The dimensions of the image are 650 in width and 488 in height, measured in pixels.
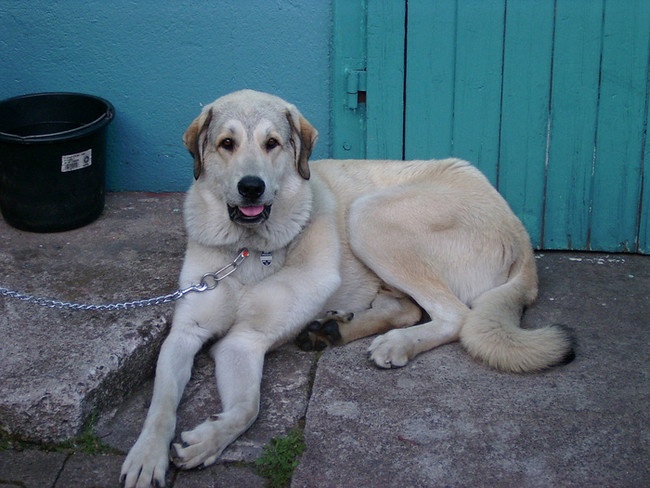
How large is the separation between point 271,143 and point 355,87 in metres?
1.35

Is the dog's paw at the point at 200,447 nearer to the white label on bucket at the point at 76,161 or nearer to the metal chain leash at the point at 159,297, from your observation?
the metal chain leash at the point at 159,297

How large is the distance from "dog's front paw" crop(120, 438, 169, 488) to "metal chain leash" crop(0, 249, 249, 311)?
83 centimetres

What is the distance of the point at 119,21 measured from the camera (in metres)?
4.82

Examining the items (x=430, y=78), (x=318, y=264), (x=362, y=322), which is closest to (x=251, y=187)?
(x=318, y=264)

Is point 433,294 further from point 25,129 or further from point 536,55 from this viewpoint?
point 25,129

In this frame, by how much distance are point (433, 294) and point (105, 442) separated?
157cm

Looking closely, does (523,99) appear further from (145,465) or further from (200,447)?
(145,465)

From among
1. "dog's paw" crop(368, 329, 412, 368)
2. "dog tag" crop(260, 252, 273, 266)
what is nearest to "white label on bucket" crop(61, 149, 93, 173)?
"dog tag" crop(260, 252, 273, 266)

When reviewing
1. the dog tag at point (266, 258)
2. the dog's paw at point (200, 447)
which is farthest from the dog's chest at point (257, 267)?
the dog's paw at point (200, 447)

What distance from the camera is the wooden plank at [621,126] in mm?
4336

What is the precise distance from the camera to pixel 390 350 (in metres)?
3.47

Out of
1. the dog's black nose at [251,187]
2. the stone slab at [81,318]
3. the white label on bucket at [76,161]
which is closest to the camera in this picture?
the stone slab at [81,318]

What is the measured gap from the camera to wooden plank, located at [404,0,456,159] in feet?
14.7

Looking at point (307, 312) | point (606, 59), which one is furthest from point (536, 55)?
point (307, 312)
